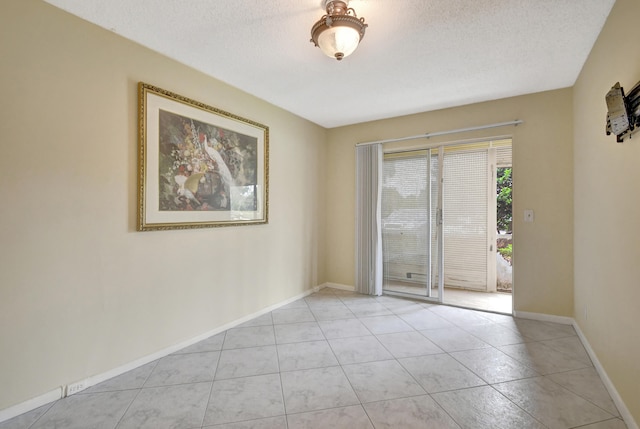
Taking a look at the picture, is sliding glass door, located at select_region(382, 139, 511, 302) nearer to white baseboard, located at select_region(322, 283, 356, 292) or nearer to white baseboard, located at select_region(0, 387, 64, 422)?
white baseboard, located at select_region(322, 283, 356, 292)

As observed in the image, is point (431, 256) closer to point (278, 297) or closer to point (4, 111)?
point (278, 297)

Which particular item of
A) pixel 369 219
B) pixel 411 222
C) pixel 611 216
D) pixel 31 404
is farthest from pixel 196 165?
pixel 611 216

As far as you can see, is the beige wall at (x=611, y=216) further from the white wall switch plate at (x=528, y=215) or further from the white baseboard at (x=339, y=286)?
the white baseboard at (x=339, y=286)

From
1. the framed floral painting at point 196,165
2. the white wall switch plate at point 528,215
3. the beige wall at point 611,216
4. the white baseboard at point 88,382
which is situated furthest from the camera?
the white wall switch plate at point 528,215

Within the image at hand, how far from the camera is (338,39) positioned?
188 centimetres

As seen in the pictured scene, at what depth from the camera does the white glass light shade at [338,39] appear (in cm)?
186

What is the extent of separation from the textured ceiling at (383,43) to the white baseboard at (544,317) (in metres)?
2.48

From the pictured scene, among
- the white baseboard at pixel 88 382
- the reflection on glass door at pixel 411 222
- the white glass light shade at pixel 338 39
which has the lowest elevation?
the white baseboard at pixel 88 382

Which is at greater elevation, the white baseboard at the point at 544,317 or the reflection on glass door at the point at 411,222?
the reflection on glass door at the point at 411,222

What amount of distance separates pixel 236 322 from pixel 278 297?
0.72 m

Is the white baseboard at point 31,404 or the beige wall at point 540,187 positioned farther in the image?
the beige wall at point 540,187

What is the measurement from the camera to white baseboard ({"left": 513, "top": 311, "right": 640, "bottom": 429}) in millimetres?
1665

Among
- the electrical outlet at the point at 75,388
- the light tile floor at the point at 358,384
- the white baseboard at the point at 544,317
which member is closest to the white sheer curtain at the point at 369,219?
the light tile floor at the point at 358,384

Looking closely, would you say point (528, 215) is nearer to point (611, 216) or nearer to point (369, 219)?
point (611, 216)
